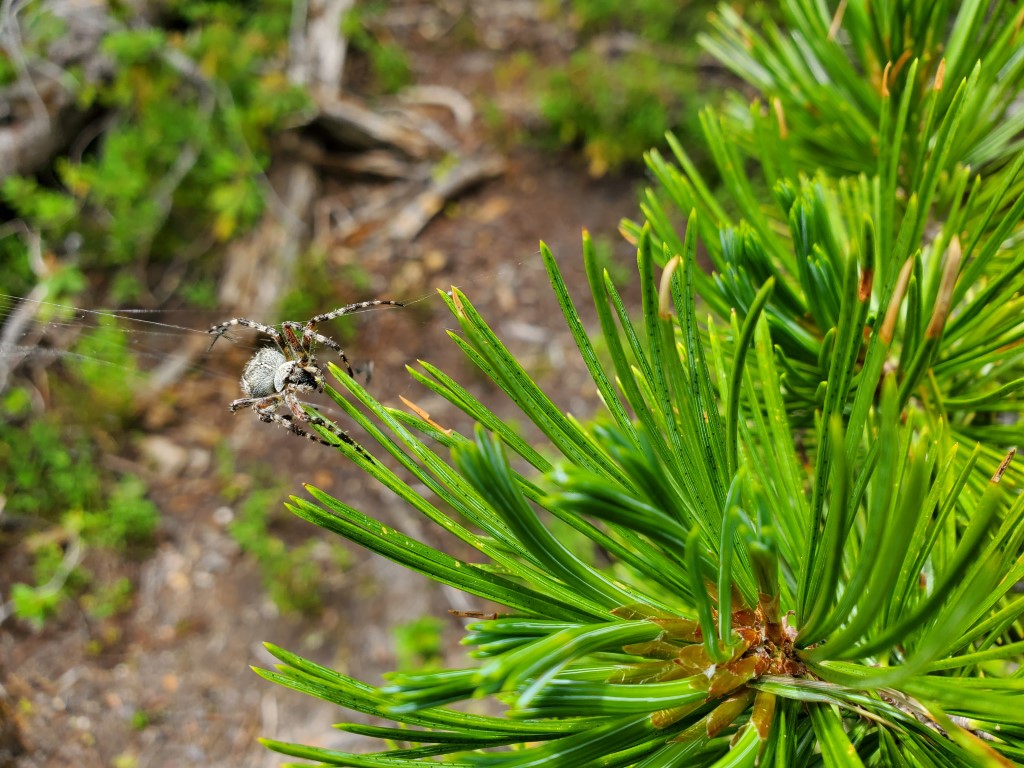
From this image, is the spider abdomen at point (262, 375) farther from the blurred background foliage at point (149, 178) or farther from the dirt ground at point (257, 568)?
the blurred background foliage at point (149, 178)

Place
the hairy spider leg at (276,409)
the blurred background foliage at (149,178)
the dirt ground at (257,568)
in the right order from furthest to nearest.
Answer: the blurred background foliage at (149,178) → the dirt ground at (257,568) → the hairy spider leg at (276,409)

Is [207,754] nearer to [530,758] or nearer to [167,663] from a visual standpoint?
[167,663]

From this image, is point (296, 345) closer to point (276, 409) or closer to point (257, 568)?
point (276, 409)

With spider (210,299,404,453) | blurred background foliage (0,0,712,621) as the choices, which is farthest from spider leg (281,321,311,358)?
blurred background foliage (0,0,712,621)

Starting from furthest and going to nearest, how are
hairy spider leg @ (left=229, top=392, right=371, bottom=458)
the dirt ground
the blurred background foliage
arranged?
the blurred background foliage, the dirt ground, hairy spider leg @ (left=229, top=392, right=371, bottom=458)

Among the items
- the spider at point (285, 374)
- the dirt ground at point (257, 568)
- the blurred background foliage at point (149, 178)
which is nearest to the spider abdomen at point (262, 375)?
the spider at point (285, 374)

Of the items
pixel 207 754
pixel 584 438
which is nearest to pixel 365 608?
pixel 207 754

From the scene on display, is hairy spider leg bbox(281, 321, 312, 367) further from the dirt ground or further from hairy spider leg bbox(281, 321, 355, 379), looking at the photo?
the dirt ground
